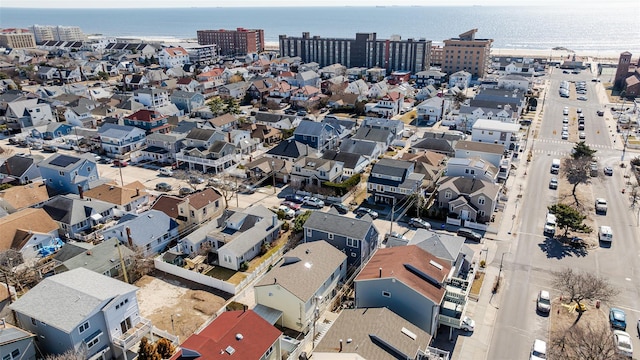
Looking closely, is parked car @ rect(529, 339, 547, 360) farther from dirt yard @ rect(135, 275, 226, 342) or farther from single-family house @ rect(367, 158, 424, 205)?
single-family house @ rect(367, 158, 424, 205)

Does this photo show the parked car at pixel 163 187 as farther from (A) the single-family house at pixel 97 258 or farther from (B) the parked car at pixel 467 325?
(B) the parked car at pixel 467 325

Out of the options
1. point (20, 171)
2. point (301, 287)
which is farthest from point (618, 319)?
point (20, 171)

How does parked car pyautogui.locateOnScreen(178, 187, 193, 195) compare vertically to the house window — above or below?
below

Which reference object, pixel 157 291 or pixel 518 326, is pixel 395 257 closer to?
pixel 518 326

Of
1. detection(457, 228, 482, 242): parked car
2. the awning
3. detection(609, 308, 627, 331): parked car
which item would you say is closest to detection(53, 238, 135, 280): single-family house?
the awning

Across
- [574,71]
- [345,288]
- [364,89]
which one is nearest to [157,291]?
[345,288]

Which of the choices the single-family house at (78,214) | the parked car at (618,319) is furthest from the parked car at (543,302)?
the single-family house at (78,214)

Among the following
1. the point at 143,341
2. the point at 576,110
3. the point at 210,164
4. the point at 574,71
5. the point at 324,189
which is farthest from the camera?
the point at 574,71
